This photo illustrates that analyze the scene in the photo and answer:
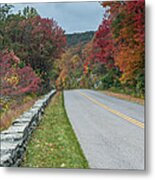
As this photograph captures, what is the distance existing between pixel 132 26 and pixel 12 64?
1.08m

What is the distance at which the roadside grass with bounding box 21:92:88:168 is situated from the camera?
141 inches

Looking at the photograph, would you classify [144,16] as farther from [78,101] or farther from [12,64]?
[12,64]

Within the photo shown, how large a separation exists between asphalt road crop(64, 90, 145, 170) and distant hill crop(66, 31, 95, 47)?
0.44m

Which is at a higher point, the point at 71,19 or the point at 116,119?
the point at 71,19

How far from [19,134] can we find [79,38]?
37.5 inches

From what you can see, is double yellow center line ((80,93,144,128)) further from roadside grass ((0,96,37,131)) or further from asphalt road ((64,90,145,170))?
roadside grass ((0,96,37,131))

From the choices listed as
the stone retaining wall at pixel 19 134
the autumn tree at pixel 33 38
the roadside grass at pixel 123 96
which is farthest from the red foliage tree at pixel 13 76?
the roadside grass at pixel 123 96

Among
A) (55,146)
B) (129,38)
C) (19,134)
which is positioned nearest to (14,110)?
(19,134)

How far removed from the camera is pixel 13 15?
3875mm

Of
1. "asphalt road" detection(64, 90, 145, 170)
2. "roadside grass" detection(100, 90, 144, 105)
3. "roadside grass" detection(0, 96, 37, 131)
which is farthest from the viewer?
"roadside grass" detection(0, 96, 37, 131)

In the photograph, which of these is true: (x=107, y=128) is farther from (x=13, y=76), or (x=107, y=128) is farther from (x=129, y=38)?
(x=13, y=76)

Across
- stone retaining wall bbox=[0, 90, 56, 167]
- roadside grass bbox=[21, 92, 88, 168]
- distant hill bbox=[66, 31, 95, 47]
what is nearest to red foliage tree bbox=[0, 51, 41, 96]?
stone retaining wall bbox=[0, 90, 56, 167]

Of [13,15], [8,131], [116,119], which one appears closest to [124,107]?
[116,119]

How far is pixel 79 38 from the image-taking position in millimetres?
3779
